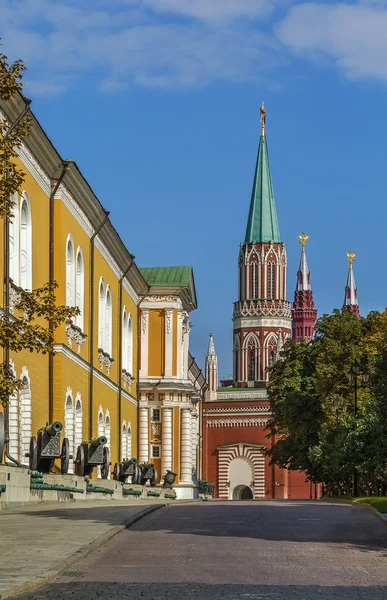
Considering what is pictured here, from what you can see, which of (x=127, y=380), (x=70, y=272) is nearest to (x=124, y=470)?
(x=127, y=380)

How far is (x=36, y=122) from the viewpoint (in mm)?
36219

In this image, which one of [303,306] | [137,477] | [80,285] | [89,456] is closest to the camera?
[89,456]

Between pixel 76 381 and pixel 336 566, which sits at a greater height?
pixel 76 381

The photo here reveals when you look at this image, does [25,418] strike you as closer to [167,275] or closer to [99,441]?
[99,441]

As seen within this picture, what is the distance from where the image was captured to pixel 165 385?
73750 millimetres

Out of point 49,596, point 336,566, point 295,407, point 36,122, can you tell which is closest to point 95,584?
point 49,596

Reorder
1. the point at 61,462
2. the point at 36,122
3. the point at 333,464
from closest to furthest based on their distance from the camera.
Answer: the point at 36,122 < the point at 61,462 < the point at 333,464

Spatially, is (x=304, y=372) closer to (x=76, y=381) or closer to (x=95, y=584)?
(x=76, y=381)

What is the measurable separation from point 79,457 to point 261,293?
112 m

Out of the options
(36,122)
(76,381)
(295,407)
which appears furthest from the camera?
(295,407)

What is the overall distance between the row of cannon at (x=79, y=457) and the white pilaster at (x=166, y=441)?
7.59m

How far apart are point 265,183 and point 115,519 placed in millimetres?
130747

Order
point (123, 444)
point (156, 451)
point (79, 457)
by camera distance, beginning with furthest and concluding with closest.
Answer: point (156, 451)
point (123, 444)
point (79, 457)

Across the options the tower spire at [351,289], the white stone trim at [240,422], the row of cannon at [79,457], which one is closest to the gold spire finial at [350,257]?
the tower spire at [351,289]
